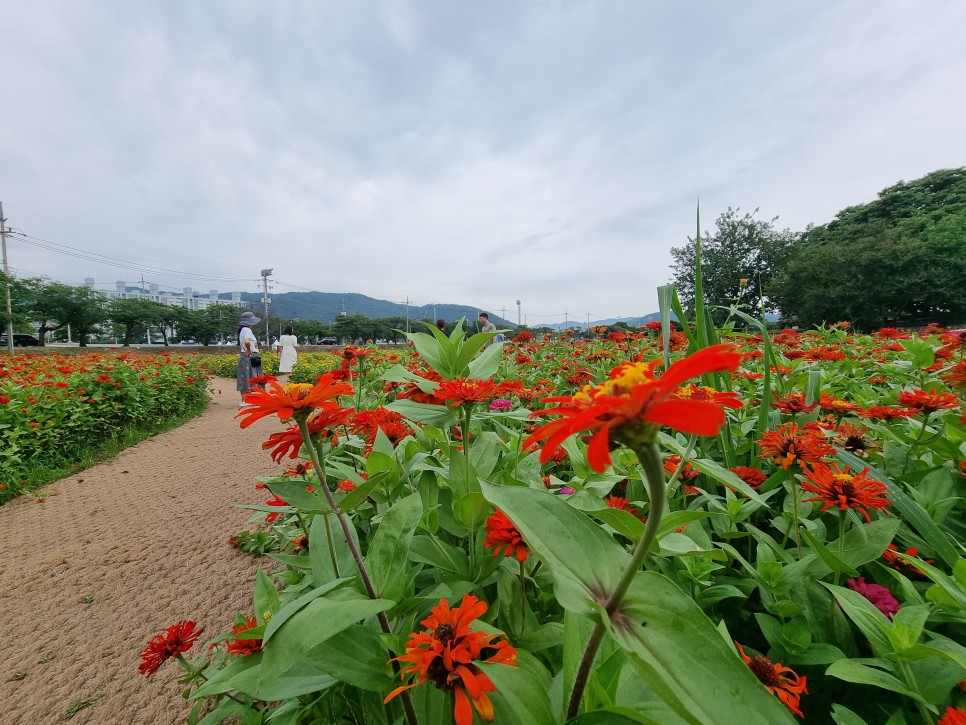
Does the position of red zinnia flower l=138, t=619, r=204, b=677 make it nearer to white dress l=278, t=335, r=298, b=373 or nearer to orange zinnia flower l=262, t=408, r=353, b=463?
orange zinnia flower l=262, t=408, r=353, b=463

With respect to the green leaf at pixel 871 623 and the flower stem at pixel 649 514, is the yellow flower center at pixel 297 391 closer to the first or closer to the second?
the flower stem at pixel 649 514

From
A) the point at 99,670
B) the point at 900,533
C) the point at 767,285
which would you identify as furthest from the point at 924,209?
the point at 99,670

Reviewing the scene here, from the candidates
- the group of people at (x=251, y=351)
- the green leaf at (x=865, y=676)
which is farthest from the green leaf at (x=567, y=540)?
the group of people at (x=251, y=351)

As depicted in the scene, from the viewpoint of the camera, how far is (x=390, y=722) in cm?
80

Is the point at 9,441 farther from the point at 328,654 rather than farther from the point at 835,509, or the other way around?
the point at 835,509

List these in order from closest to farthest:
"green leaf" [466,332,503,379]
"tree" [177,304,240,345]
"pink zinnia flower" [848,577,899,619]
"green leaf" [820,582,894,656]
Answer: "green leaf" [820,582,894,656] < "pink zinnia flower" [848,577,899,619] < "green leaf" [466,332,503,379] < "tree" [177,304,240,345]

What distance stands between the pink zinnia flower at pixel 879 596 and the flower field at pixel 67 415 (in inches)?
207

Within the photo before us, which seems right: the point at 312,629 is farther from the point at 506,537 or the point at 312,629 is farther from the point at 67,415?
the point at 67,415

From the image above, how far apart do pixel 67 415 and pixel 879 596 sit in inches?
241

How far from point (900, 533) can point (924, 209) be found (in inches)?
1481

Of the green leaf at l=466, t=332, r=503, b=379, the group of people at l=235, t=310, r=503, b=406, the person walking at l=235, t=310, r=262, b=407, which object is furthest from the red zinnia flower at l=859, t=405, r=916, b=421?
the person walking at l=235, t=310, r=262, b=407

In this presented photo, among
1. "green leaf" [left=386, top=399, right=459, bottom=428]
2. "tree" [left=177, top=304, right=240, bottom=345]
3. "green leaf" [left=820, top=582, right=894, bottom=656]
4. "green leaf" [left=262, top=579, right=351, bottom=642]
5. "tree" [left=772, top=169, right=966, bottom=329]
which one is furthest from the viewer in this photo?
"tree" [left=177, top=304, right=240, bottom=345]

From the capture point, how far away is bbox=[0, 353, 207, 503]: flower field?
3713mm

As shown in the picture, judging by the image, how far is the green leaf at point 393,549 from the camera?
28.8 inches
